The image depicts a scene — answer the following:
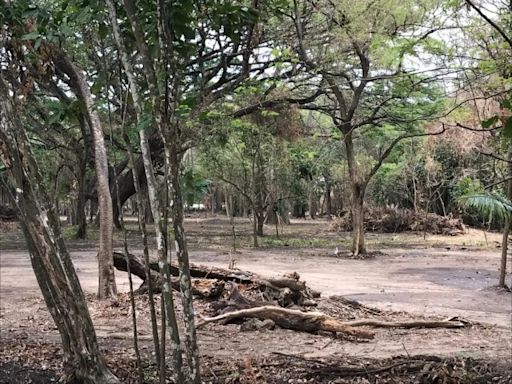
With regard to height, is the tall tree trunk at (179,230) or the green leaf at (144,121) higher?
the green leaf at (144,121)

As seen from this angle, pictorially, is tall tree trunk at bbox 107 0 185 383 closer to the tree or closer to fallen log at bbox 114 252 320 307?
fallen log at bbox 114 252 320 307

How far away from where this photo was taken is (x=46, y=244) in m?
3.92

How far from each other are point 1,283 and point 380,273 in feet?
28.5

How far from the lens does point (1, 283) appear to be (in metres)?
11.7

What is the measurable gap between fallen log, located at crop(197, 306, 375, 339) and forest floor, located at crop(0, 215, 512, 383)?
11 cm

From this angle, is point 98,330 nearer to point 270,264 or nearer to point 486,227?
point 270,264

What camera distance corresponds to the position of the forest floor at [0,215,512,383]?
4.80 m

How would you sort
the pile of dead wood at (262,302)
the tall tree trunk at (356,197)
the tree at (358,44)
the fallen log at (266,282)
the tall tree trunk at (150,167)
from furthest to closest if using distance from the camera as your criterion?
the tall tree trunk at (356,197) < the tree at (358,44) < the fallen log at (266,282) < the pile of dead wood at (262,302) < the tall tree trunk at (150,167)

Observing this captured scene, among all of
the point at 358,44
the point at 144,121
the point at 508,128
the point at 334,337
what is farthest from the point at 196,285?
the point at 358,44

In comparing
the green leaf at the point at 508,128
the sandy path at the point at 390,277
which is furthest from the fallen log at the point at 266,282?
the green leaf at the point at 508,128

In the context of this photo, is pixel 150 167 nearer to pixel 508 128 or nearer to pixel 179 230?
pixel 179 230

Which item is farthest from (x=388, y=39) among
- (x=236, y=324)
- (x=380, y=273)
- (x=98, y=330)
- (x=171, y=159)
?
(x=171, y=159)

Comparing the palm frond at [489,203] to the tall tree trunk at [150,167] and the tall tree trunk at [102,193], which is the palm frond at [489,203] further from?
the tall tree trunk at [150,167]

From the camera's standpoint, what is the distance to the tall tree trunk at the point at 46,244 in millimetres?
3850
